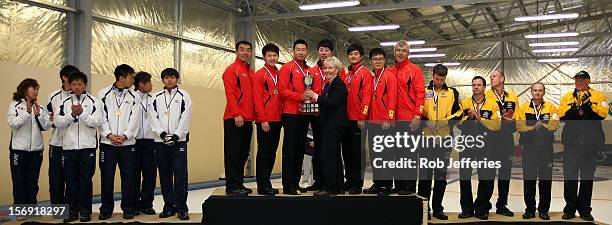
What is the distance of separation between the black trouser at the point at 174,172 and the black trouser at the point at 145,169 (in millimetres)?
259

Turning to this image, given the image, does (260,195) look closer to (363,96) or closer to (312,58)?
(363,96)

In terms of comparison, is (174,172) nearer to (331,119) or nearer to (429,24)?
(331,119)

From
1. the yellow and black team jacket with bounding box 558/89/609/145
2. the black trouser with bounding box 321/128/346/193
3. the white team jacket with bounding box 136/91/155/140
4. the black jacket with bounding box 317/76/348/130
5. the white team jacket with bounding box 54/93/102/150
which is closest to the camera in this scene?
the black jacket with bounding box 317/76/348/130

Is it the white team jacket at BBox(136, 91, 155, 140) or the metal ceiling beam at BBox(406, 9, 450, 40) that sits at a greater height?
the metal ceiling beam at BBox(406, 9, 450, 40)

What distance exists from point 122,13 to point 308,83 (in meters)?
5.47

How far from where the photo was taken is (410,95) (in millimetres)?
5352

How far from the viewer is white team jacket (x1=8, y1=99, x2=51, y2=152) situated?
559 centimetres

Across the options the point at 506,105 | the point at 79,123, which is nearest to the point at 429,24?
the point at 506,105

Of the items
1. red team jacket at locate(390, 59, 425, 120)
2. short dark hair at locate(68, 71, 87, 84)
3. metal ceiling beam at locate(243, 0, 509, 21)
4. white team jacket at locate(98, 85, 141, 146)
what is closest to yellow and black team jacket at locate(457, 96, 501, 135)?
red team jacket at locate(390, 59, 425, 120)

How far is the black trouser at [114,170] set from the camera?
222 inches

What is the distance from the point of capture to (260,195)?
527 cm

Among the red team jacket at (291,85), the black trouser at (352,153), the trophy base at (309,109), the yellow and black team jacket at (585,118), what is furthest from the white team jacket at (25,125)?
the yellow and black team jacket at (585,118)

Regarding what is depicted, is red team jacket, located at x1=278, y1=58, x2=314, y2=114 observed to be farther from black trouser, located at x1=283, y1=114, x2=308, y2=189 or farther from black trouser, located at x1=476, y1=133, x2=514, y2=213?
black trouser, located at x1=476, y1=133, x2=514, y2=213

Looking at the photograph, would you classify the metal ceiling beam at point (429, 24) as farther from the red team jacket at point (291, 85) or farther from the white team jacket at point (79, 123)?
the white team jacket at point (79, 123)
